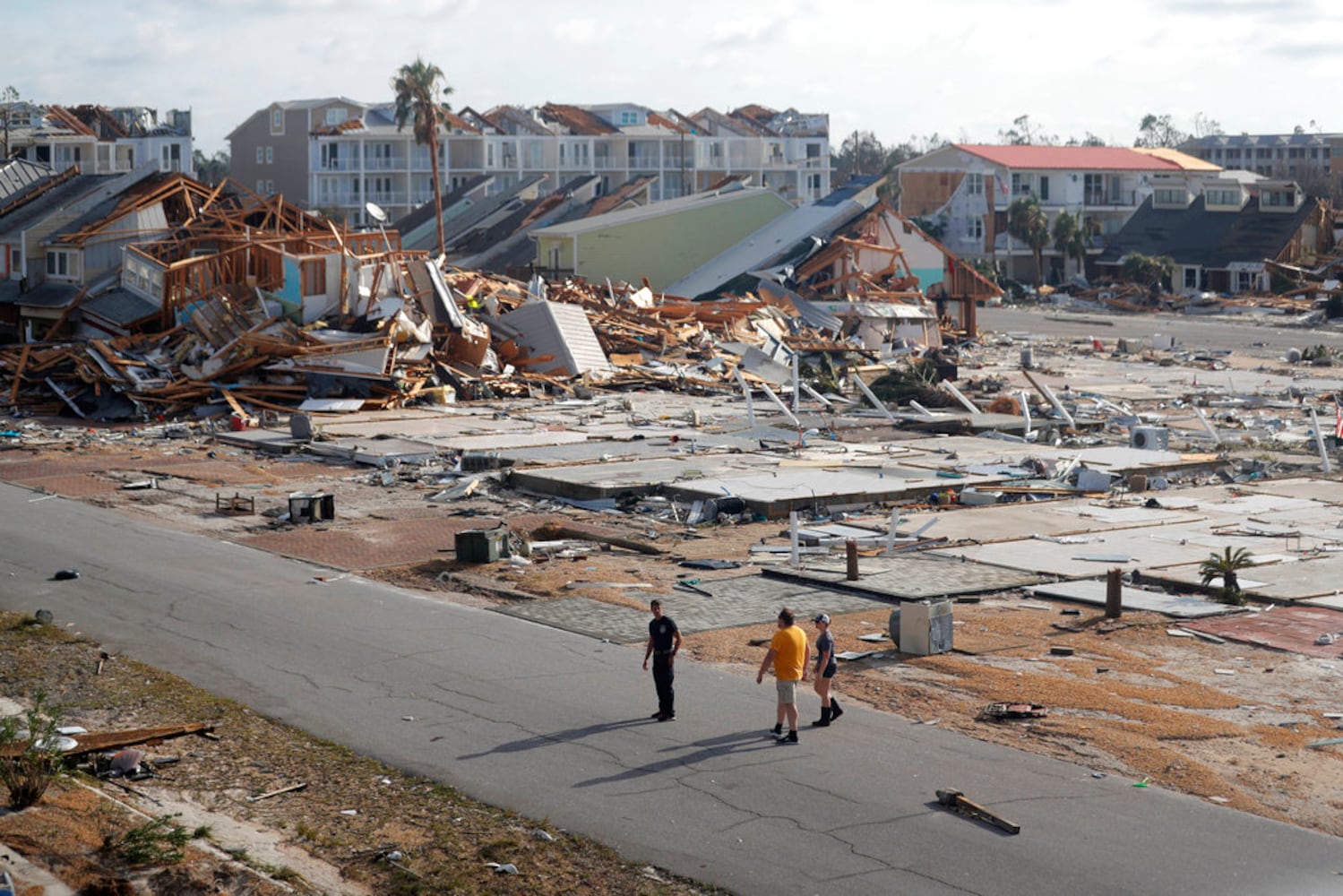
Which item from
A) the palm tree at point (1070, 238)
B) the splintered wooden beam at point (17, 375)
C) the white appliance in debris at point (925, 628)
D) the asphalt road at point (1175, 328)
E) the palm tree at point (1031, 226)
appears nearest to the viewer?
the white appliance in debris at point (925, 628)

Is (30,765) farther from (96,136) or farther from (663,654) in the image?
(96,136)

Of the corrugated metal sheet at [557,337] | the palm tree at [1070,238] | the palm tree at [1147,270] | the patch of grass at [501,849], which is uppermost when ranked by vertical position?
the palm tree at [1070,238]

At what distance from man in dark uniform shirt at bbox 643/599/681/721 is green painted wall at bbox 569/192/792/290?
5200 centimetres

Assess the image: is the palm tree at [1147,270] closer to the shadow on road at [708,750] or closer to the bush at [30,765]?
the shadow on road at [708,750]

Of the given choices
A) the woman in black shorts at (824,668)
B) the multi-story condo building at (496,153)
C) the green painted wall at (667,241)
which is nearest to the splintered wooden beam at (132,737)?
the woman in black shorts at (824,668)

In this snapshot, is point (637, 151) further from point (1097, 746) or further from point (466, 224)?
point (1097, 746)

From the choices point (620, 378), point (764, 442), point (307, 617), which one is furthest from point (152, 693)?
point (620, 378)

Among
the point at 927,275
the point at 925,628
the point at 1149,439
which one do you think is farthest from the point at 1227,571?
the point at 927,275

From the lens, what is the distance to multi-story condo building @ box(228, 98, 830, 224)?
97.7 metres

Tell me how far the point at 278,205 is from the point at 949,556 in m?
33.0

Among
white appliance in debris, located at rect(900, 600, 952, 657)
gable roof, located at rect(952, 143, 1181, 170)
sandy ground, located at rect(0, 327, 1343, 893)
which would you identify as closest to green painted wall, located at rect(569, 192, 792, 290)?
gable roof, located at rect(952, 143, 1181, 170)

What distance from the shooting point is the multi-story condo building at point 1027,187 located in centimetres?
9344

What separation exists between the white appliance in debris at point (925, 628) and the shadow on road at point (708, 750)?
11.0ft

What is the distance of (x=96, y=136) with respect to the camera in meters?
80.8
